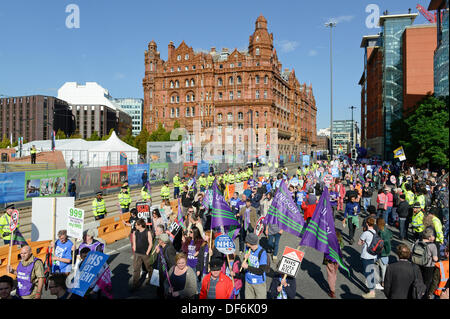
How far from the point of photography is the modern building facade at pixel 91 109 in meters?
127

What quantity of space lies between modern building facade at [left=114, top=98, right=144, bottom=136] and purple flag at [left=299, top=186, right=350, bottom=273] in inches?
7131

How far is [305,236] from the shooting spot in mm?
6758

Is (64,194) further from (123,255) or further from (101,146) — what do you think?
(101,146)

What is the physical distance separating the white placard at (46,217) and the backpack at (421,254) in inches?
310

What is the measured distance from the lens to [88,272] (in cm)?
561

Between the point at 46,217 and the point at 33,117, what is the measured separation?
128612mm

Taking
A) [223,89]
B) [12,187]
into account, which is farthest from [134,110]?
[12,187]

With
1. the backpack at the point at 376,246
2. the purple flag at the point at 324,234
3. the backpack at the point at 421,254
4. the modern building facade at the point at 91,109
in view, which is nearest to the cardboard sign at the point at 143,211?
the purple flag at the point at 324,234

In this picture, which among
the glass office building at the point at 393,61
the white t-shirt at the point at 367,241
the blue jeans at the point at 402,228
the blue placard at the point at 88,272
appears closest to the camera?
the blue placard at the point at 88,272

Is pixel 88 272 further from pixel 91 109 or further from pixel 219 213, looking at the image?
pixel 91 109

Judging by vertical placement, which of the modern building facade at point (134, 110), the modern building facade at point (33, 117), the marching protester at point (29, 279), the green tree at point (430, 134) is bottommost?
the marching protester at point (29, 279)

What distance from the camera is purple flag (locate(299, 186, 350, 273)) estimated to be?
6.48 metres

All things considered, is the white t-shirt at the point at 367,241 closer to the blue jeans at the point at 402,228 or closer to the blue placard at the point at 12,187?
the blue jeans at the point at 402,228

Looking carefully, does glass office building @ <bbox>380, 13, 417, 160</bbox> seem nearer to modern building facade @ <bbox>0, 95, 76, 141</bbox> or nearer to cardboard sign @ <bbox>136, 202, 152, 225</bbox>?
cardboard sign @ <bbox>136, 202, 152, 225</bbox>
